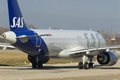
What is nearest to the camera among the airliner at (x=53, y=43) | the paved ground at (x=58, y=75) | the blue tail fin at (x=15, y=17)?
the paved ground at (x=58, y=75)

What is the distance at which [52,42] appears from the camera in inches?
1714

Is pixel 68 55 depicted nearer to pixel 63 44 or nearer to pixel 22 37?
pixel 63 44

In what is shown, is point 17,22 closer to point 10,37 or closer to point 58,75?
point 10,37

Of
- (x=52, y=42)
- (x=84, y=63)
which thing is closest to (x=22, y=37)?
(x=52, y=42)

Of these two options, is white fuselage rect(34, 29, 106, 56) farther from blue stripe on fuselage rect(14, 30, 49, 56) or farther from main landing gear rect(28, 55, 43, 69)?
main landing gear rect(28, 55, 43, 69)

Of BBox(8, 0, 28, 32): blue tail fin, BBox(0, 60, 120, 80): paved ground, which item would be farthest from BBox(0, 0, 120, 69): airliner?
BBox(0, 60, 120, 80): paved ground

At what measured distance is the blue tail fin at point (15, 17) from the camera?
135ft

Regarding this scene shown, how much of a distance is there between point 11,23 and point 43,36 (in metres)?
3.13

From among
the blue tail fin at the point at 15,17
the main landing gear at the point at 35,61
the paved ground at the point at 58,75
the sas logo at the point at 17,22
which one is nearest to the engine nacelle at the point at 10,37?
the blue tail fin at the point at 15,17

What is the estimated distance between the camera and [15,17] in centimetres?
4144

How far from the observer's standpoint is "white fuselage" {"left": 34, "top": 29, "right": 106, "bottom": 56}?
43409 mm

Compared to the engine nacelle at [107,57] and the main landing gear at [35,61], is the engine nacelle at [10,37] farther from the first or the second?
the engine nacelle at [107,57]

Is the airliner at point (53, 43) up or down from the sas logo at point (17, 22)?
down

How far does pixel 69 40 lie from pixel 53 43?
10.6ft
